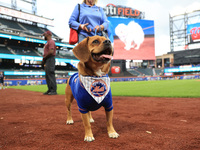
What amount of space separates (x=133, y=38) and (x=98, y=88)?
4091cm

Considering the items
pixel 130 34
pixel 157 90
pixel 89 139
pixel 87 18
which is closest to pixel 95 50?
pixel 89 139

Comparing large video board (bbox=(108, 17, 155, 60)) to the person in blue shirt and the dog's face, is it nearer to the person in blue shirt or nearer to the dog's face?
the person in blue shirt

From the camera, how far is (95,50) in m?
1.90

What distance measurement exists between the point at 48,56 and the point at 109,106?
18.8 ft

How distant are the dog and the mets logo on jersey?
39.2 m

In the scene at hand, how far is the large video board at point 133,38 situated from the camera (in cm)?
3962

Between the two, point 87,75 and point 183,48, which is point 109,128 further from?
point 183,48

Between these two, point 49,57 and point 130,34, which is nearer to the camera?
point 49,57

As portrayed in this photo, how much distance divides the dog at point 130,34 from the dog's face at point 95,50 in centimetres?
3909

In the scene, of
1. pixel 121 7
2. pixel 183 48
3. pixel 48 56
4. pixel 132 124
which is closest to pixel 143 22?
pixel 121 7

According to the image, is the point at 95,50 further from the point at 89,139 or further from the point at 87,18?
the point at 87,18

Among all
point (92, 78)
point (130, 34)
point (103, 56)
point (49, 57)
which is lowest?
point (92, 78)

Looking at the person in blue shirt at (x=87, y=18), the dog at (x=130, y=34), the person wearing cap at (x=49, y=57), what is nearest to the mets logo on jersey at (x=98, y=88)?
the person in blue shirt at (x=87, y=18)

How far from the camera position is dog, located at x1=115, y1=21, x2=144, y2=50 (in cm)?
3980
